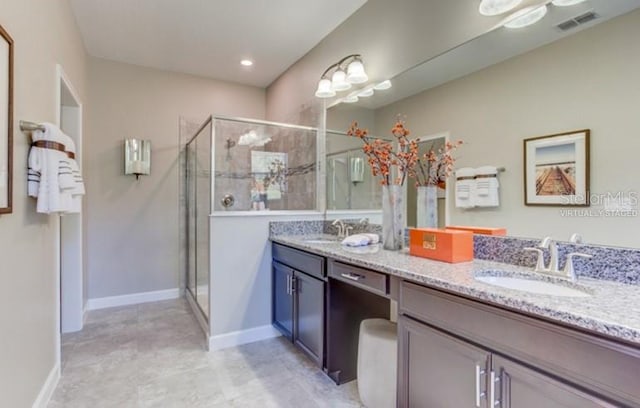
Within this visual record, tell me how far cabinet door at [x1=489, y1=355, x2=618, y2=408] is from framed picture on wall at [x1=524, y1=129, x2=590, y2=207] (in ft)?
2.52

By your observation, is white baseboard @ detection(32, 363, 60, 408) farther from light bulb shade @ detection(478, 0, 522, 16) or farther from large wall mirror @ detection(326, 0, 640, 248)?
light bulb shade @ detection(478, 0, 522, 16)

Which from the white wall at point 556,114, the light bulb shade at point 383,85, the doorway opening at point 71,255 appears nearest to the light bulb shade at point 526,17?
the white wall at point 556,114

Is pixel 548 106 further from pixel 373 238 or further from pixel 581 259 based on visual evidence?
pixel 373 238

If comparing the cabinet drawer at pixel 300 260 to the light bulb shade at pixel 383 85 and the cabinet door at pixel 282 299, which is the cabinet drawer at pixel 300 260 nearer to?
the cabinet door at pixel 282 299

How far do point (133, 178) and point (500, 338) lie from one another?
385 cm

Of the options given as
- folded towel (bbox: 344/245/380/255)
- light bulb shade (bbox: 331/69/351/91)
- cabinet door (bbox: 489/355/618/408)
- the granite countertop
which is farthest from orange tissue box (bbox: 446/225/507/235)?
light bulb shade (bbox: 331/69/351/91)

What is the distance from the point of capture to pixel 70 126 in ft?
9.64

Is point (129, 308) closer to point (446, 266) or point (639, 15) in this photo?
point (446, 266)

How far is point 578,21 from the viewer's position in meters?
1.38

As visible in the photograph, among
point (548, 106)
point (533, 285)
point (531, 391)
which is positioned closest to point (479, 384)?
point (531, 391)

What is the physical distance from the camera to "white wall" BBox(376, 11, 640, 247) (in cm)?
123

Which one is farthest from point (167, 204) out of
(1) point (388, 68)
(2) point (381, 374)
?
(2) point (381, 374)

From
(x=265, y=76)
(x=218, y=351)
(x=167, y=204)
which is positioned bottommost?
(x=218, y=351)

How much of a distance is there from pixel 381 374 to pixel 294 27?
2.80 metres
